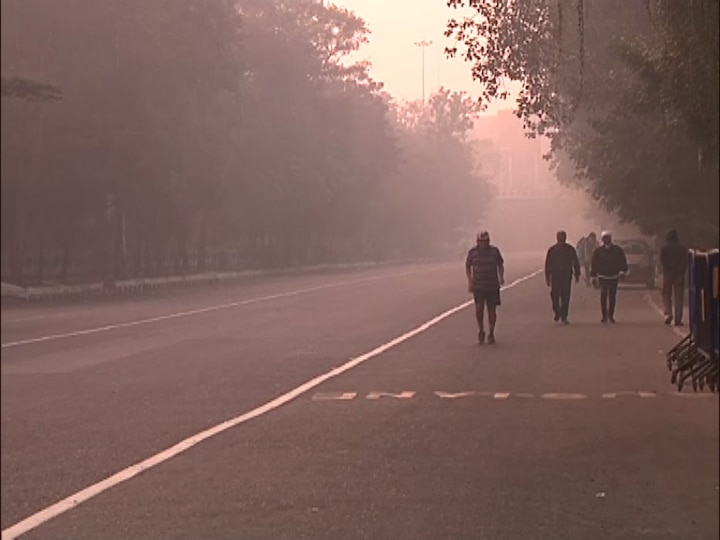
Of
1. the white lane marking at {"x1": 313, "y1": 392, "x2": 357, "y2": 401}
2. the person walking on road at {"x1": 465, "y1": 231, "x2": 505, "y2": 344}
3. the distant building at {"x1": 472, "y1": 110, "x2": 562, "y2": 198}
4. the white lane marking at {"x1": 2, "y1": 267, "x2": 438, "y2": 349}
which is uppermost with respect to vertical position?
the distant building at {"x1": 472, "y1": 110, "x2": 562, "y2": 198}

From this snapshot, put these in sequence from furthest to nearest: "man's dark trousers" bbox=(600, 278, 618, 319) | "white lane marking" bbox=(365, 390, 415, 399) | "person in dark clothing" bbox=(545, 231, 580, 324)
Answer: "man's dark trousers" bbox=(600, 278, 618, 319)
"person in dark clothing" bbox=(545, 231, 580, 324)
"white lane marking" bbox=(365, 390, 415, 399)

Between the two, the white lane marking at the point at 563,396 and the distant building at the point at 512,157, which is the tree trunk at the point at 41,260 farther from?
the white lane marking at the point at 563,396

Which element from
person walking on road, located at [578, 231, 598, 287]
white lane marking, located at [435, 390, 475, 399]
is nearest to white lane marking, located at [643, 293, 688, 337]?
person walking on road, located at [578, 231, 598, 287]

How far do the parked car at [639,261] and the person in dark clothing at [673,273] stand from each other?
1.67ft

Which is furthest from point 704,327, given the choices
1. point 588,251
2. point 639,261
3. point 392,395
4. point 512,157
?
point 639,261

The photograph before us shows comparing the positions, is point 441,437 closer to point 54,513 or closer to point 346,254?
point 54,513

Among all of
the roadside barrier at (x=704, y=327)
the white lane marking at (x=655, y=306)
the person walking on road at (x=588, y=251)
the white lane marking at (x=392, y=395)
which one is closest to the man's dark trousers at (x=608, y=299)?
the white lane marking at (x=655, y=306)

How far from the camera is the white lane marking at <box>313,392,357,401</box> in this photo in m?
12.8

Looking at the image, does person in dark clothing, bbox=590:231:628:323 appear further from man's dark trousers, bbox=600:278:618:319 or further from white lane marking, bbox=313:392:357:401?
white lane marking, bbox=313:392:357:401

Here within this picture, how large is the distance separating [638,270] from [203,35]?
645 inches

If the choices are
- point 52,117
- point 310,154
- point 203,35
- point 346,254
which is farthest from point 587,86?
point 346,254

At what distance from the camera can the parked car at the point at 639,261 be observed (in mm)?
17969

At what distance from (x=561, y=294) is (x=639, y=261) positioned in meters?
2.37

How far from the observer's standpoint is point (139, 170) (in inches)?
141
